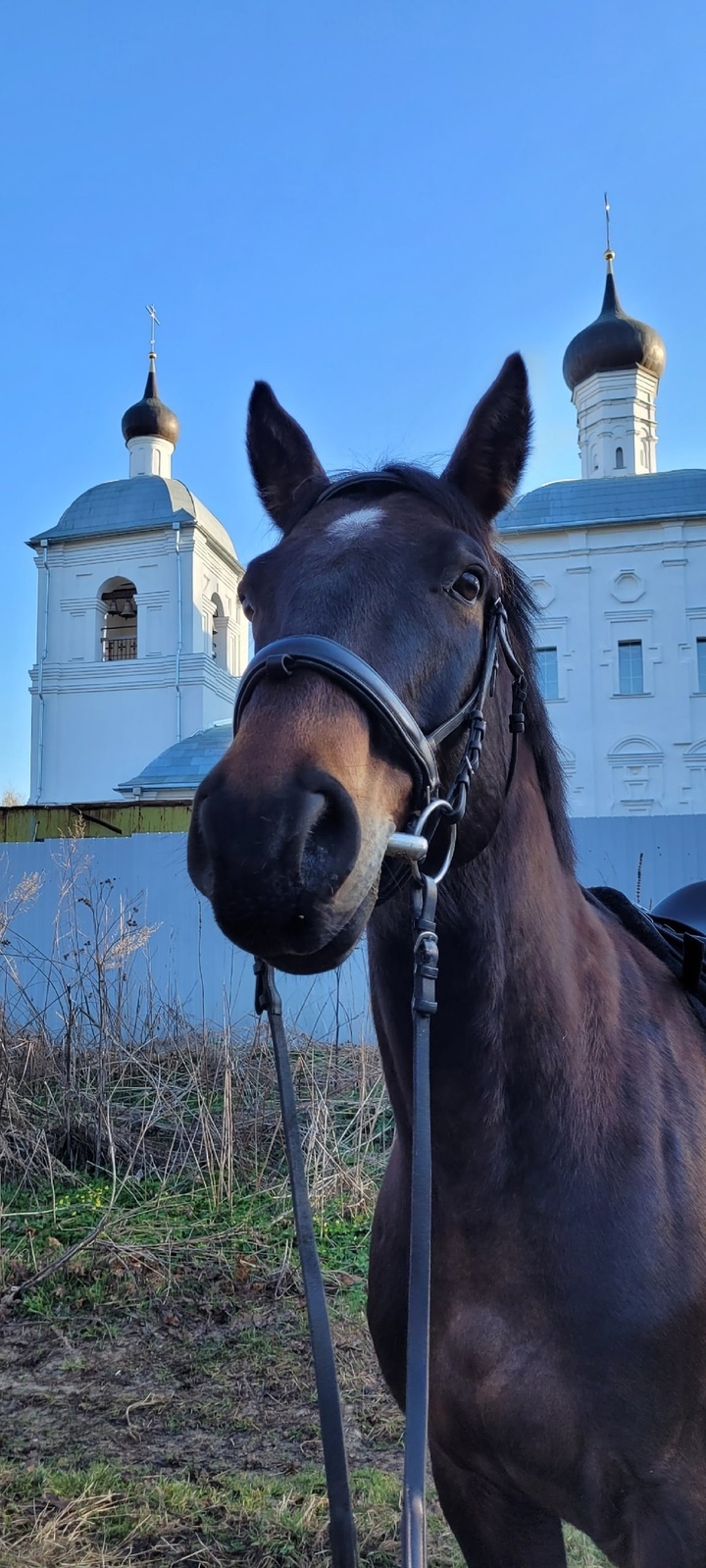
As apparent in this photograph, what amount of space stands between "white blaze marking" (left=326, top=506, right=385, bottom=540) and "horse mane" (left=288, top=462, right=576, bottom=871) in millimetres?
122

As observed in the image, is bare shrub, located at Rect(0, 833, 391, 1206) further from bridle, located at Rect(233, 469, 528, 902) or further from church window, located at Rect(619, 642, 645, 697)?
church window, located at Rect(619, 642, 645, 697)

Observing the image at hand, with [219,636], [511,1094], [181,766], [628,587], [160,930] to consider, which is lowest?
[160,930]

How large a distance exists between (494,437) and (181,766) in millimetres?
24605

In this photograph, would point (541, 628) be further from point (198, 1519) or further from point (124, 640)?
point (198, 1519)

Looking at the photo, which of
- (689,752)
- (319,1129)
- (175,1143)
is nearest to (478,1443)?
(319,1129)

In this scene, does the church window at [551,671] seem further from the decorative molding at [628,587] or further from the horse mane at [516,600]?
the horse mane at [516,600]

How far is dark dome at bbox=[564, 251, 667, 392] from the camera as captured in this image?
33.1m

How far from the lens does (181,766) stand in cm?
2609

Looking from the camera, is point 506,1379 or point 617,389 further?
point 617,389

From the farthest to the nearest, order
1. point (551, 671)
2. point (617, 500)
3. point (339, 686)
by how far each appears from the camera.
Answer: point (617, 500), point (551, 671), point (339, 686)

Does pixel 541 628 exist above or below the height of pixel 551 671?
above

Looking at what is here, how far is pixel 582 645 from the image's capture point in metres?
29.0

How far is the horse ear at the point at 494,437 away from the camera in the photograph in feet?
6.16

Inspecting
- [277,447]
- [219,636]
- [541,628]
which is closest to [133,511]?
[219,636]
